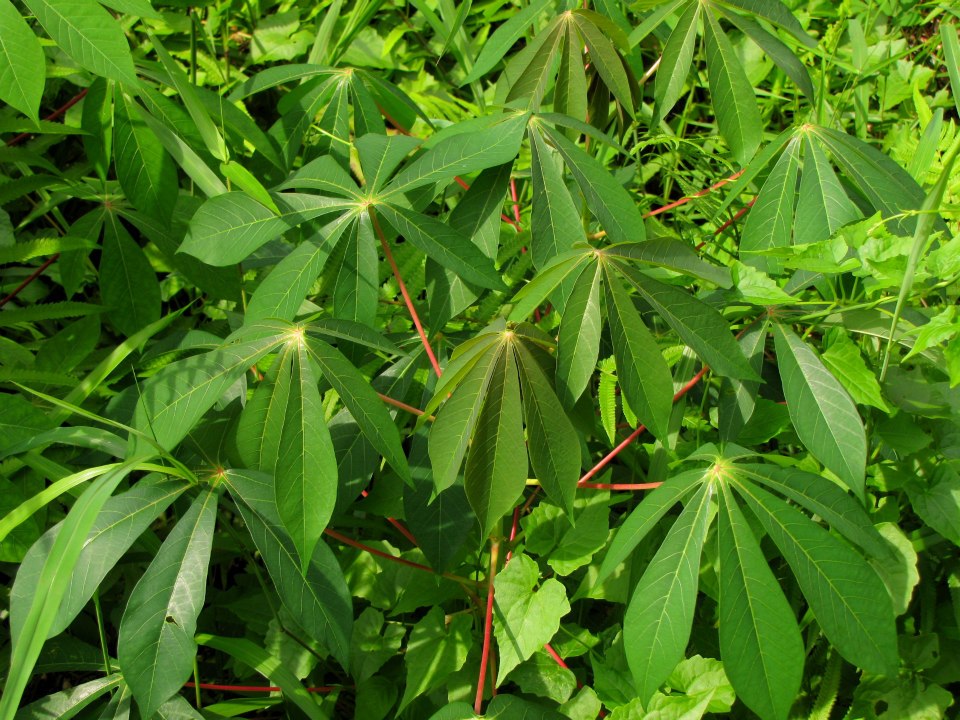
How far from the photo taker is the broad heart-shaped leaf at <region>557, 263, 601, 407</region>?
45.3 inches

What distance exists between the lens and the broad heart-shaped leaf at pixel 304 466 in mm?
1065

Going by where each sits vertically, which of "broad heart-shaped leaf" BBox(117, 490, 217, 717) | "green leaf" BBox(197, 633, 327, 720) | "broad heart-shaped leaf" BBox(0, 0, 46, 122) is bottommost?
"green leaf" BBox(197, 633, 327, 720)

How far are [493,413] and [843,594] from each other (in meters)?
0.52

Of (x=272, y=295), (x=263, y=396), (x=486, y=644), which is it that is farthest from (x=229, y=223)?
(x=486, y=644)

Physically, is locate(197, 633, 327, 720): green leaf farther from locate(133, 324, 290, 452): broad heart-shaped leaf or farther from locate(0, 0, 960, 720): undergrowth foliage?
locate(133, 324, 290, 452): broad heart-shaped leaf

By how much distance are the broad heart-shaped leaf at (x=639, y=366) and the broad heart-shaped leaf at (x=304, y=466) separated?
1.40 ft

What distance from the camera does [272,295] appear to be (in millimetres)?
1239

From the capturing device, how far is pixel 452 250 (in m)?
1.23

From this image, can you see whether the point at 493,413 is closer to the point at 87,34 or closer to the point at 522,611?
the point at 522,611

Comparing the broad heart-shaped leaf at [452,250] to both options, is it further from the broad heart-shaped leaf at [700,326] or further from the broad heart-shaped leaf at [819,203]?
the broad heart-shaped leaf at [819,203]

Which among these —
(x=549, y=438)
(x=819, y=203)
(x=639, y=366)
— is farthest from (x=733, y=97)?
(x=549, y=438)

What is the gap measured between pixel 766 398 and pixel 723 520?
Answer: 1.57 ft

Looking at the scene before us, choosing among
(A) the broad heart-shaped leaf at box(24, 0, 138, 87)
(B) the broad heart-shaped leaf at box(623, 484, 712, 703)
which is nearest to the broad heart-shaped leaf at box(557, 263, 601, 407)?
(B) the broad heart-shaped leaf at box(623, 484, 712, 703)

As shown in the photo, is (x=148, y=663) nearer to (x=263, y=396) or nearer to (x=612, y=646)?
(x=263, y=396)
